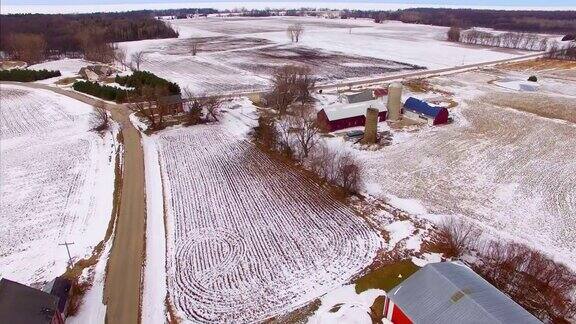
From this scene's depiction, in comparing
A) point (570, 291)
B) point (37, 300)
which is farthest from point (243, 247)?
point (570, 291)

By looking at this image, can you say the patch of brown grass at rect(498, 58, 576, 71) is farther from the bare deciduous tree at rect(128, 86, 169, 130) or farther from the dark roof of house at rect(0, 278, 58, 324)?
the dark roof of house at rect(0, 278, 58, 324)

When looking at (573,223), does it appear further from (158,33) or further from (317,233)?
(158,33)

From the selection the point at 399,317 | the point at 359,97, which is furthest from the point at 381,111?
the point at 399,317

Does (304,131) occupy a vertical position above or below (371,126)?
above

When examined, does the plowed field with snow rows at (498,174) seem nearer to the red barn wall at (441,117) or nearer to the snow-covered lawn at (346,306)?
the red barn wall at (441,117)

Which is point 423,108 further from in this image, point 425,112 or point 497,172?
point 497,172

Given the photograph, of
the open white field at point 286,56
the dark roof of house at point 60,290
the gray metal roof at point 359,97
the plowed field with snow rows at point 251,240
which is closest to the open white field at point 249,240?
the plowed field with snow rows at point 251,240
